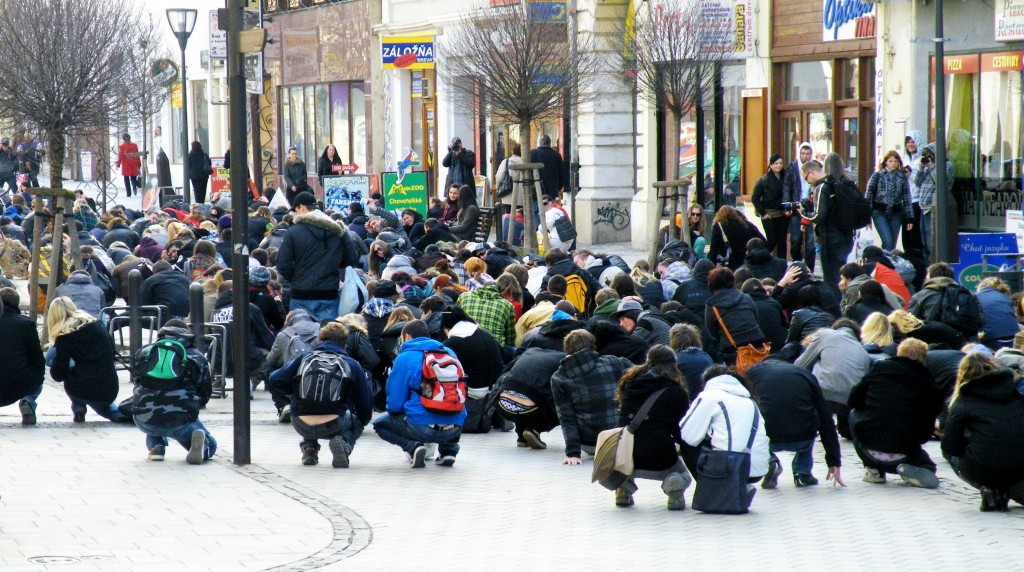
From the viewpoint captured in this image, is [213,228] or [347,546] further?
[213,228]

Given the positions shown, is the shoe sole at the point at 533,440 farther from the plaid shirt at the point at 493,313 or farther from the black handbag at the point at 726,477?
the black handbag at the point at 726,477

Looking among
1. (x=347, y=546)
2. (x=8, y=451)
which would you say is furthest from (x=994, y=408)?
(x=8, y=451)

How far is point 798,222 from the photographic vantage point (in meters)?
22.4

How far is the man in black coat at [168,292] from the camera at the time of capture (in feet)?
56.8

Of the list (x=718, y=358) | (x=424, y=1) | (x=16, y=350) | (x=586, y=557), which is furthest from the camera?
(x=424, y=1)

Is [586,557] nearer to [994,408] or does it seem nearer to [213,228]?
[994,408]

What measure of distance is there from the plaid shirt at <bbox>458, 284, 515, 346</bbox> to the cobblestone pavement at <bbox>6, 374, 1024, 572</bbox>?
2.27 m

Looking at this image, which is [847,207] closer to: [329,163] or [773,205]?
[773,205]

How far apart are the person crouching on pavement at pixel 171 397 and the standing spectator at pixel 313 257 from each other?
443 cm

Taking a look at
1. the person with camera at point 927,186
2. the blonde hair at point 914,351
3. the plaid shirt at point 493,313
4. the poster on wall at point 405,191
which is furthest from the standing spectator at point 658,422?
the poster on wall at point 405,191

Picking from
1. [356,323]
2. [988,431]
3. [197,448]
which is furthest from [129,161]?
[988,431]

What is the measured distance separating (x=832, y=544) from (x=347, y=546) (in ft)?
9.47

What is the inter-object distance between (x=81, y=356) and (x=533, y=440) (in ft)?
13.0

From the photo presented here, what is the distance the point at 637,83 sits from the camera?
26.2 meters
